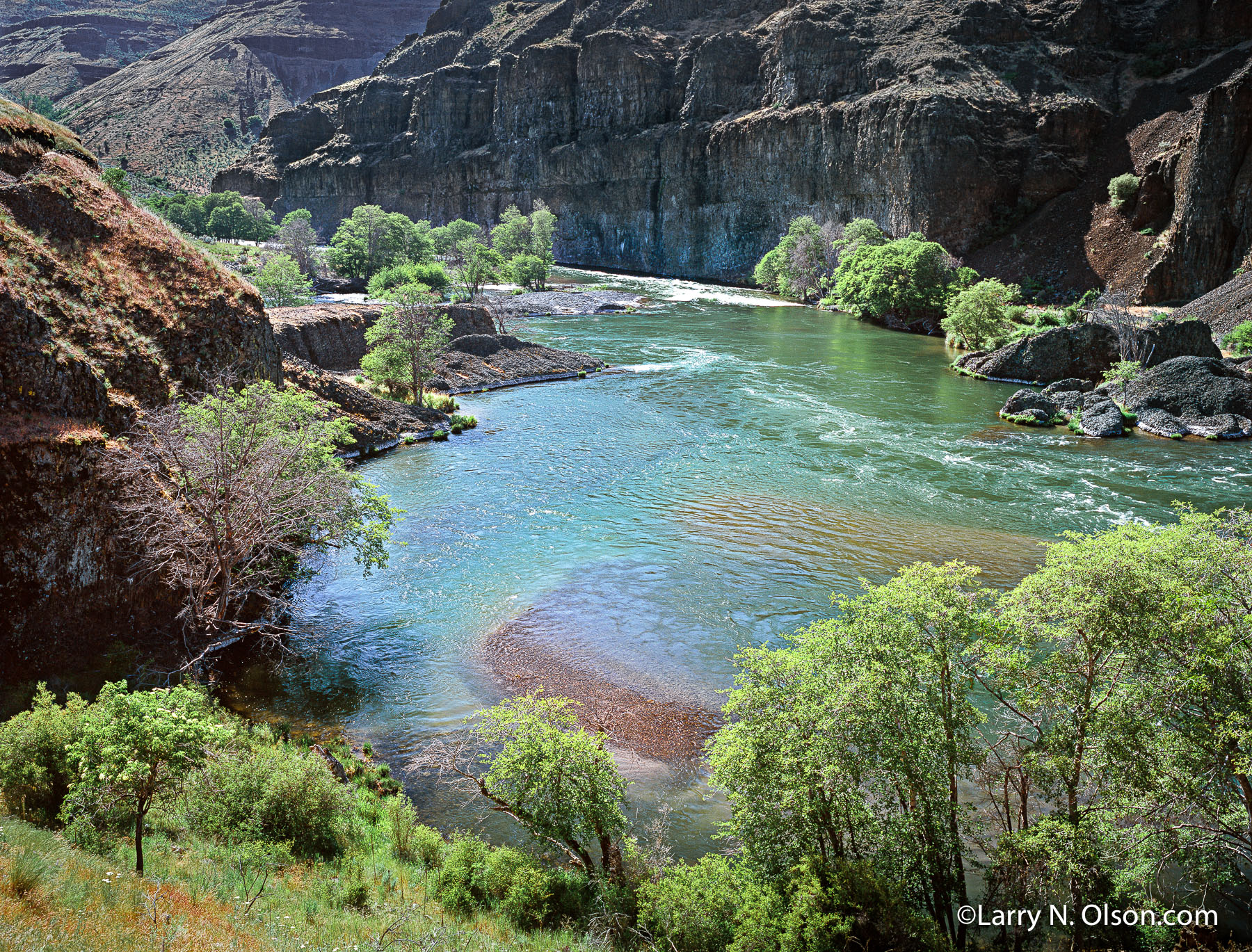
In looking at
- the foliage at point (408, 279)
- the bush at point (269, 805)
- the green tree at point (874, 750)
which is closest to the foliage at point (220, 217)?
the foliage at point (408, 279)

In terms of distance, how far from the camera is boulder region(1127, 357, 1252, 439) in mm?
35812

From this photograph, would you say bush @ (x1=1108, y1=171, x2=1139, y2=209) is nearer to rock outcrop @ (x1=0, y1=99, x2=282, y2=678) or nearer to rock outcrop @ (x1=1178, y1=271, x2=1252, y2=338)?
rock outcrop @ (x1=1178, y1=271, x2=1252, y2=338)

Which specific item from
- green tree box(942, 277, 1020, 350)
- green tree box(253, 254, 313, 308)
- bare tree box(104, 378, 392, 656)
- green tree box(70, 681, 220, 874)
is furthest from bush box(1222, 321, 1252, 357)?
green tree box(253, 254, 313, 308)

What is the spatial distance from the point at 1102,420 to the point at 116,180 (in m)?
40.5

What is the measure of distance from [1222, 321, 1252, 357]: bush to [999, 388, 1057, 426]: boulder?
40.5ft

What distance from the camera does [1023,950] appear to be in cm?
1006

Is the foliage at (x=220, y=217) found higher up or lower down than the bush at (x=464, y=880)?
higher up

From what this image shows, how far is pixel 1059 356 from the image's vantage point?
46.2 metres

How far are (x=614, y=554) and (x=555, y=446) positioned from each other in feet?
42.2

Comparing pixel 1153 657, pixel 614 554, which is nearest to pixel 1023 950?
pixel 1153 657

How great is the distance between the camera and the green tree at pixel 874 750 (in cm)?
1005

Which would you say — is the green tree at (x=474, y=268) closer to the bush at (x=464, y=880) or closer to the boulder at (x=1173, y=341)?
the boulder at (x=1173, y=341)

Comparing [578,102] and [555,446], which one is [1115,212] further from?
[578,102]

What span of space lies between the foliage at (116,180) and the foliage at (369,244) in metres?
73.7
